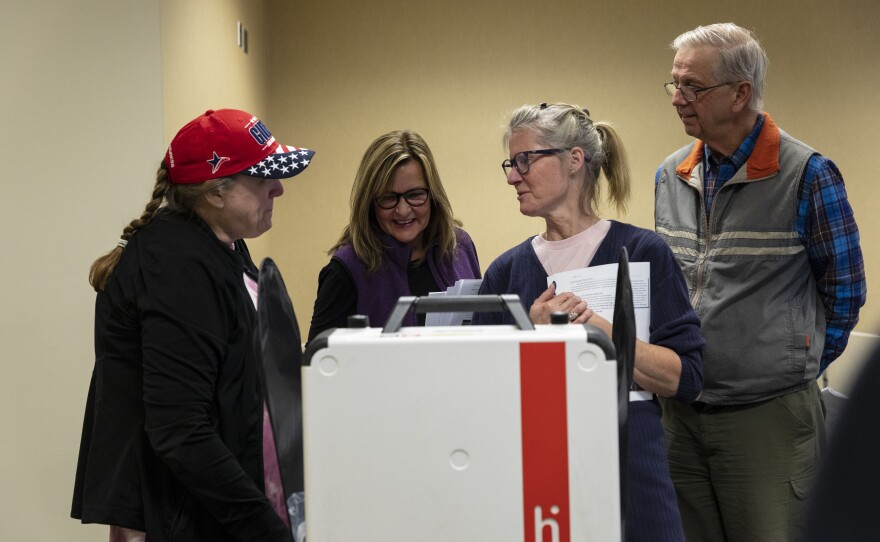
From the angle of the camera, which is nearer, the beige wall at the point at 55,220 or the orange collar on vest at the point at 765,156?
the orange collar on vest at the point at 765,156

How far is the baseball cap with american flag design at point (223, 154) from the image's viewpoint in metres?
1.38

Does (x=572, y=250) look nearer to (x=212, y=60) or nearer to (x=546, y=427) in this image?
(x=546, y=427)

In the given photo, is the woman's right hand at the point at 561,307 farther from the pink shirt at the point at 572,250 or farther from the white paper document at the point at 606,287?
the pink shirt at the point at 572,250

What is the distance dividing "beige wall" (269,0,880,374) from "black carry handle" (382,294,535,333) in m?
4.08

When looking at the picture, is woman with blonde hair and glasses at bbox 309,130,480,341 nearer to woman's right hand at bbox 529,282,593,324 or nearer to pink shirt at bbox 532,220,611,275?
pink shirt at bbox 532,220,611,275

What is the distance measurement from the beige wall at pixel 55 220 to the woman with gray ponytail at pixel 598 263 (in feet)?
4.88

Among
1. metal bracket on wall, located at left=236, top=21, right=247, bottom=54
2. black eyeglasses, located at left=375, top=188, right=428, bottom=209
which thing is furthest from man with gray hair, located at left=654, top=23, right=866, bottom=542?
metal bracket on wall, located at left=236, top=21, right=247, bottom=54

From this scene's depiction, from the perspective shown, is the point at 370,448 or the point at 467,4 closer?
the point at 370,448

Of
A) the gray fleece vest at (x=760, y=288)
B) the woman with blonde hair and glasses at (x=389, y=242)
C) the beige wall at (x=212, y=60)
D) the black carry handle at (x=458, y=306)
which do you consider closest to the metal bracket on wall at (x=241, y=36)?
the beige wall at (x=212, y=60)

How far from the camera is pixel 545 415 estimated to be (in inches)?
27.4

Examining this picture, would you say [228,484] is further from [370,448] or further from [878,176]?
[878,176]

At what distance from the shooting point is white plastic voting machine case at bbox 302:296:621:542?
0.70 m

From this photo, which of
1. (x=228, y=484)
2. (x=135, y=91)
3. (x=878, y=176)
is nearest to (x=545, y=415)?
(x=228, y=484)

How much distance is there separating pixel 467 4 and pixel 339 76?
31.4 inches
